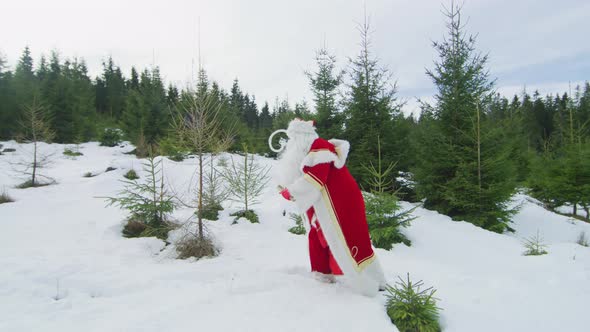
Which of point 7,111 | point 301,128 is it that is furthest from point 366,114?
point 7,111

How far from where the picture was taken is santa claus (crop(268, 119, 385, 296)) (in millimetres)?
2736

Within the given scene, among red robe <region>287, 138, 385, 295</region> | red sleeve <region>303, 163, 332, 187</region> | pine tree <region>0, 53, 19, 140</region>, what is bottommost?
red robe <region>287, 138, 385, 295</region>

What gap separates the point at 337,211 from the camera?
2.80 metres

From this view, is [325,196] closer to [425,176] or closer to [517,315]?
[517,315]

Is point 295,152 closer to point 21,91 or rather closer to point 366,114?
point 366,114

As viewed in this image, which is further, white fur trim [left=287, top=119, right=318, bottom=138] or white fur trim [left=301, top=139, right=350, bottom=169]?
white fur trim [left=287, top=119, right=318, bottom=138]

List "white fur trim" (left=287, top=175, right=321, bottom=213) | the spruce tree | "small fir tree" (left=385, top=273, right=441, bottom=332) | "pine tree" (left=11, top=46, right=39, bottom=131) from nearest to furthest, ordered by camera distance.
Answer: "small fir tree" (left=385, top=273, right=441, bottom=332)
"white fur trim" (left=287, top=175, right=321, bottom=213)
the spruce tree
"pine tree" (left=11, top=46, right=39, bottom=131)

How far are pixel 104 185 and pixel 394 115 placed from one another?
1135 cm

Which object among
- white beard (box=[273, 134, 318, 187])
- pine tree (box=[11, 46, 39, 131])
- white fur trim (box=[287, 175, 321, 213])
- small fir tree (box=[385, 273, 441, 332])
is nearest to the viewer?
small fir tree (box=[385, 273, 441, 332])

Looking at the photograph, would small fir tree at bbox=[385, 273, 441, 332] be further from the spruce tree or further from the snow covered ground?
the spruce tree

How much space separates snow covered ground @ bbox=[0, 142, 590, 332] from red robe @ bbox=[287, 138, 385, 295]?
11.5 inches

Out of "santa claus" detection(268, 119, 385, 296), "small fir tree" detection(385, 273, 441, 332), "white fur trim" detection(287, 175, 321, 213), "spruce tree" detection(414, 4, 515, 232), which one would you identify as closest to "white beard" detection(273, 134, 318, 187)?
"santa claus" detection(268, 119, 385, 296)

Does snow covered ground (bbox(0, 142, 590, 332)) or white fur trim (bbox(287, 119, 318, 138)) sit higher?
white fur trim (bbox(287, 119, 318, 138))

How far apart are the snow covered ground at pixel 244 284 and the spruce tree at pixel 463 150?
1.35 meters
